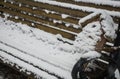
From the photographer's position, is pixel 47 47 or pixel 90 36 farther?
→ pixel 47 47

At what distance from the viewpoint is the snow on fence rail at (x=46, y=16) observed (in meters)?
3.47

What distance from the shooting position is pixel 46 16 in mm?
3867

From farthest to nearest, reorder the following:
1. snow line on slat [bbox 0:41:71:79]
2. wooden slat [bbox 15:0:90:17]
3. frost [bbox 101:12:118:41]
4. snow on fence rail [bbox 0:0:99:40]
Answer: snow on fence rail [bbox 0:0:99:40] < wooden slat [bbox 15:0:90:17] < snow line on slat [bbox 0:41:71:79] < frost [bbox 101:12:118:41]

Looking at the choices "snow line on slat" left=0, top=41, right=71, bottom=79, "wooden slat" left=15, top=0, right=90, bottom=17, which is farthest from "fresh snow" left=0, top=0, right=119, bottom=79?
"wooden slat" left=15, top=0, right=90, bottom=17

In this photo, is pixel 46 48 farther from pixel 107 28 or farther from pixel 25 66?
pixel 107 28

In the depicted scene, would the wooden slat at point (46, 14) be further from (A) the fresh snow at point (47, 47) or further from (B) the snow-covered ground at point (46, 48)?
(B) the snow-covered ground at point (46, 48)

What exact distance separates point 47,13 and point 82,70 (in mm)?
1686

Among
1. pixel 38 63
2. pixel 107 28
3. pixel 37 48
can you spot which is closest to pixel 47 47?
pixel 37 48

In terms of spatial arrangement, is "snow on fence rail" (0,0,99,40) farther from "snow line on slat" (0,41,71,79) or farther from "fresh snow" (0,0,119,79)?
"snow line on slat" (0,41,71,79)

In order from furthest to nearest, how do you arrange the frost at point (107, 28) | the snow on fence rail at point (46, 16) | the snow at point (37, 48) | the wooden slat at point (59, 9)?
the snow on fence rail at point (46, 16) < the wooden slat at point (59, 9) < the snow at point (37, 48) < the frost at point (107, 28)

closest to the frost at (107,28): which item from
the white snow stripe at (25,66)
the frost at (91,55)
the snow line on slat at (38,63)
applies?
the frost at (91,55)

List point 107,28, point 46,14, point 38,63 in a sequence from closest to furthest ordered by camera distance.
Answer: point 107,28 < point 38,63 < point 46,14

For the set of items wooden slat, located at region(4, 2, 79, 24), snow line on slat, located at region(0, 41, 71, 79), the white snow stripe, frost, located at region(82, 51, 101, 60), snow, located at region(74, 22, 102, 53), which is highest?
snow, located at region(74, 22, 102, 53)

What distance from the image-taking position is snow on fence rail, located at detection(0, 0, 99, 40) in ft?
11.4
